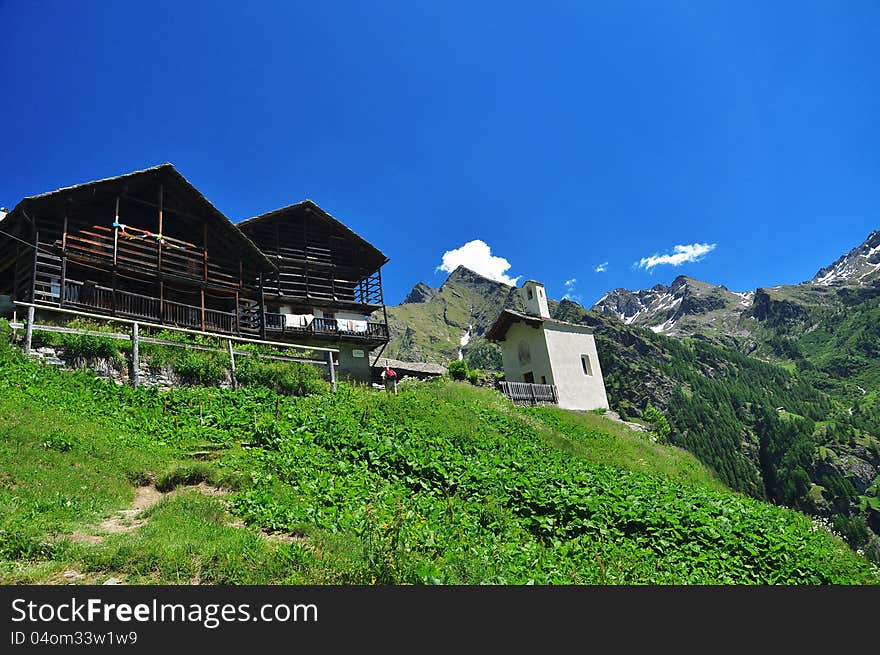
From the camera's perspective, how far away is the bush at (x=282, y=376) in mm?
18891

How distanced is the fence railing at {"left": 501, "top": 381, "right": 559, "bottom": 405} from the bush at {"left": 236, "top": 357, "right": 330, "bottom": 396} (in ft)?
48.2

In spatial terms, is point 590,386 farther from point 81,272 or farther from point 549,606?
point 549,606

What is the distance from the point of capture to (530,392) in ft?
111

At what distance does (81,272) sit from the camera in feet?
85.1

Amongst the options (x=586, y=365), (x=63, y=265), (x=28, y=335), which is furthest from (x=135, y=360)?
(x=586, y=365)

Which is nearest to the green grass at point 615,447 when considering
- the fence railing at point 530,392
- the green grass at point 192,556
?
the fence railing at point 530,392

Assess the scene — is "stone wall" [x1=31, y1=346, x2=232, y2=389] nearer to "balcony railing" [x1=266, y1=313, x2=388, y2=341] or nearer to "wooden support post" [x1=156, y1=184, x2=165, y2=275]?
"wooden support post" [x1=156, y1=184, x2=165, y2=275]

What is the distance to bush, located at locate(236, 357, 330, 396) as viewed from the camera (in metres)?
18.9

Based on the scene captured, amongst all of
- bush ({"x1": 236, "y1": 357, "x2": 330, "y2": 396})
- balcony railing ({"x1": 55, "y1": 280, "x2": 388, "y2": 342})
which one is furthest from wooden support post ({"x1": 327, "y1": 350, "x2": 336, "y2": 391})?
balcony railing ({"x1": 55, "y1": 280, "x2": 388, "y2": 342})

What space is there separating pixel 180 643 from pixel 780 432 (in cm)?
15479

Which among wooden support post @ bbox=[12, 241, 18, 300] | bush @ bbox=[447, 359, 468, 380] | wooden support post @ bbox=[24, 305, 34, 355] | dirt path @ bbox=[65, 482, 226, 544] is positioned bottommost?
dirt path @ bbox=[65, 482, 226, 544]

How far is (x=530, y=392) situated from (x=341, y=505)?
25988 millimetres

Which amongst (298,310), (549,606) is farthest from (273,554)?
(298,310)

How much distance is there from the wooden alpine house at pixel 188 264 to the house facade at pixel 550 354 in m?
10.1
